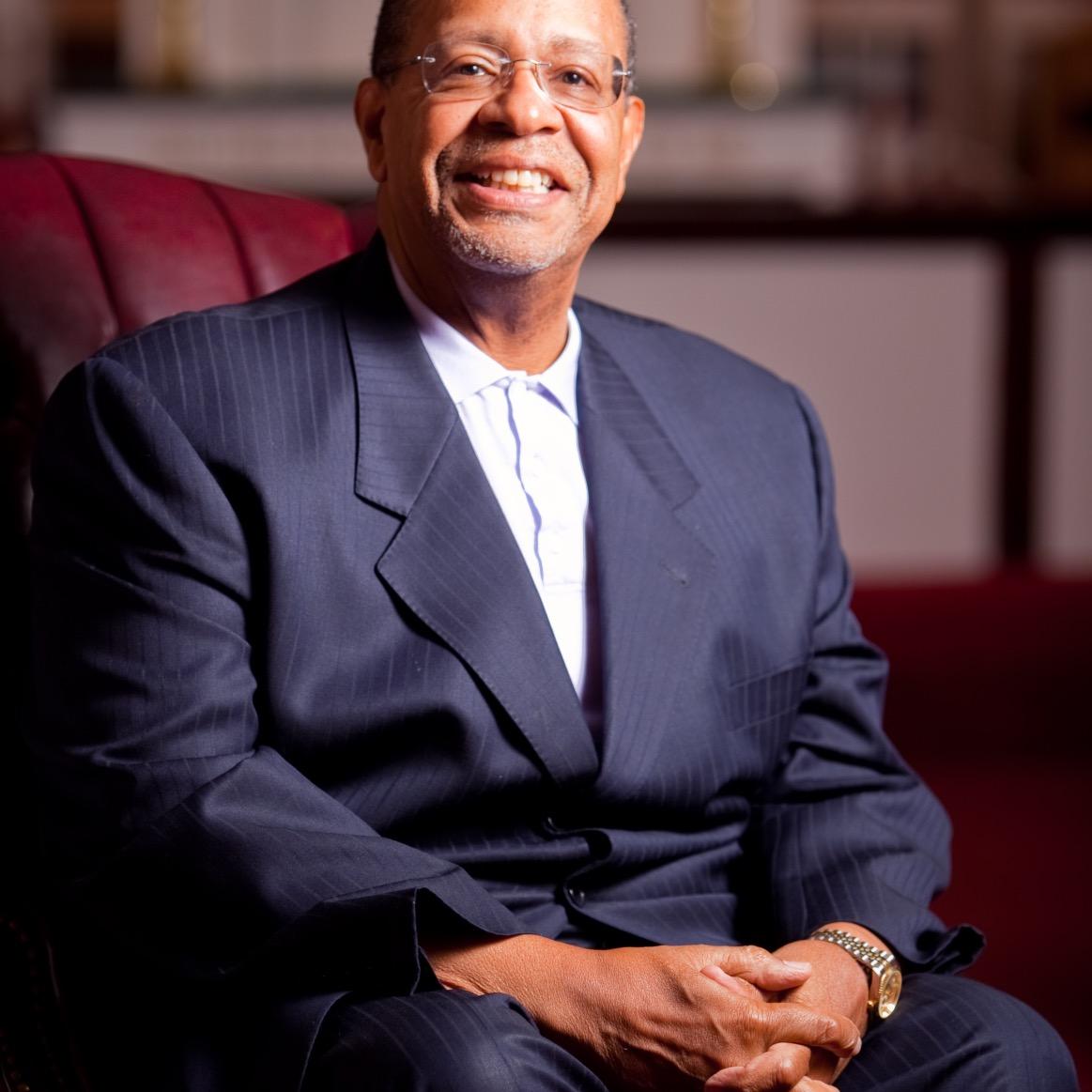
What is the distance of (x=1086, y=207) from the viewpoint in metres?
4.03

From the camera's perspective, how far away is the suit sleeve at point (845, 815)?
4.81 feet

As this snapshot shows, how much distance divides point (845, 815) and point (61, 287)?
0.92 meters

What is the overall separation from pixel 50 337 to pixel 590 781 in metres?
0.69

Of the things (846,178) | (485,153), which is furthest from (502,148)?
(846,178)

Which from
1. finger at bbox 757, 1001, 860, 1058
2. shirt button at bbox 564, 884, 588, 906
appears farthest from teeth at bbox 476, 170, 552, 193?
finger at bbox 757, 1001, 860, 1058

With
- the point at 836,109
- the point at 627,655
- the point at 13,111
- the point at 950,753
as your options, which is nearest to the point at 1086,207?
the point at 950,753

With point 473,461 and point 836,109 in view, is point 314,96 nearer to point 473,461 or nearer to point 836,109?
point 836,109

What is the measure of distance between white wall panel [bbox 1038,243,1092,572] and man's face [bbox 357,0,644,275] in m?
2.83

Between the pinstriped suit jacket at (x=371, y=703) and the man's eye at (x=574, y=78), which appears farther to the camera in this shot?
the man's eye at (x=574, y=78)

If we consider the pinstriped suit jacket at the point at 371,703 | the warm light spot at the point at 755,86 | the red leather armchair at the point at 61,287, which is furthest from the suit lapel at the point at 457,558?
the warm light spot at the point at 755,86

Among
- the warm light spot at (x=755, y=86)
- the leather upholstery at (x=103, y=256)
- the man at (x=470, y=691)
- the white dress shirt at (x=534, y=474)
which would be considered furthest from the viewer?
the warm light spot at (x=755, y=86)

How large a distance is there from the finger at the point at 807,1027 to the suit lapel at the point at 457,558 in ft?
0.82

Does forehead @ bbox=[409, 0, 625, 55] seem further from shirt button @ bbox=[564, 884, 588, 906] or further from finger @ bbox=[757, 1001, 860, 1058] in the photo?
finger @ bbox=[757, 1001, 860, 1058]

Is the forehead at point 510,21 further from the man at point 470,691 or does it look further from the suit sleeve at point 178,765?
the suit sleeve at point 178,765
